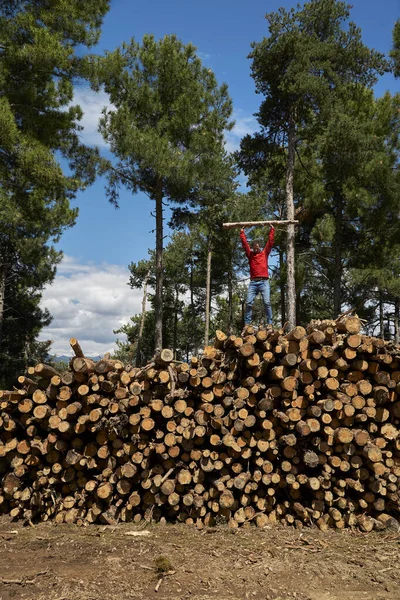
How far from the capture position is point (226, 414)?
14.5 ft

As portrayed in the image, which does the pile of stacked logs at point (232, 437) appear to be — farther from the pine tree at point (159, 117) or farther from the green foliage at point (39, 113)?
the pine tree at point (159, 117)

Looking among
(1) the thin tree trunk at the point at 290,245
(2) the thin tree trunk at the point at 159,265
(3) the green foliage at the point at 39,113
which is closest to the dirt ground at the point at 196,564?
(3) the green foliage at the point at 39,113

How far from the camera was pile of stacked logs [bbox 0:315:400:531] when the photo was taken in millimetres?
4176

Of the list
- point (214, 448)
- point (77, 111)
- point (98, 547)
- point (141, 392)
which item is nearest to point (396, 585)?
point (214, 448)

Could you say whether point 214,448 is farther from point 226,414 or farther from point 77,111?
point 77,111

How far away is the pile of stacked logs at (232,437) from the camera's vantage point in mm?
4176

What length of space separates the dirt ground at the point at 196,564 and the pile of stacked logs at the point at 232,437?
0.23 metres

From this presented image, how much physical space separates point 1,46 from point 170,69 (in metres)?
4.98

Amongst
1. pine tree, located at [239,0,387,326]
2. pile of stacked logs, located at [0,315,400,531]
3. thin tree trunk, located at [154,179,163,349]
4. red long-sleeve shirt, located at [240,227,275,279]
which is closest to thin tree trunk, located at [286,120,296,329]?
pine tree, located at [239,0,387,326]

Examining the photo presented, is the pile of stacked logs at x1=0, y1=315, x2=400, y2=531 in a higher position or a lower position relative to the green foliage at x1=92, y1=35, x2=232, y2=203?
lower

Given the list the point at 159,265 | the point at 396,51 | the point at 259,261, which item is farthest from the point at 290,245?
the point at 396,51

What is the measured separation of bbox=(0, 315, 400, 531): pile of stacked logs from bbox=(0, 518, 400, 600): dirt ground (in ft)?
0.76

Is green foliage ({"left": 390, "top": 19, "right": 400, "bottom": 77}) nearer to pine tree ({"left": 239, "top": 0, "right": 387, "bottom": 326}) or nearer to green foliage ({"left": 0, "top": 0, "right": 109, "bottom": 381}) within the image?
pine tree ({"left": 239, "top": 0, "right": 387, "bottom": 326})

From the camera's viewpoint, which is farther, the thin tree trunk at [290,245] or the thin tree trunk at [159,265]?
the thin tree trunk at [159,265]
